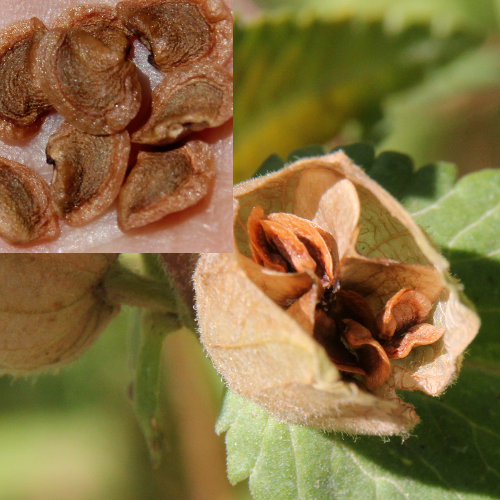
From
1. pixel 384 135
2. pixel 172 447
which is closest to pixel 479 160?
pixel 384 135

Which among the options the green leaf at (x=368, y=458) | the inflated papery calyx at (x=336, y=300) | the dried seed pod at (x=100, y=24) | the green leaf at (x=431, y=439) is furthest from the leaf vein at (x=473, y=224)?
the dried seed pod at (x=100, y=24)

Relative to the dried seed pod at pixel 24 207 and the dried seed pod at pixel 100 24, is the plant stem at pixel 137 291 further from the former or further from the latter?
the dried seed pod at pixel 100 24

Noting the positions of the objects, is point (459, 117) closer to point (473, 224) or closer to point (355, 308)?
point (473, 224)

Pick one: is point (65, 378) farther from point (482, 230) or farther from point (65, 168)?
point (482, 230)

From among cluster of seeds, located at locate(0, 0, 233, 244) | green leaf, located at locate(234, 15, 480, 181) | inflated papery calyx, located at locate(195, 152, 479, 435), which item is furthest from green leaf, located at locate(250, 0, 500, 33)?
inflated papery calyx, located at locate(195, 152, 479, 435)

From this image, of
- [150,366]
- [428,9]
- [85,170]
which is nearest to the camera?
[85,170]

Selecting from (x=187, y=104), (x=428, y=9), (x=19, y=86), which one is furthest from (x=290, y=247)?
(x=428, y=9)

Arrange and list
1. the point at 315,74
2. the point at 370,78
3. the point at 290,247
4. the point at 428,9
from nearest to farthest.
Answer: the point at 290,247 → the point at 315,74 → the point at 370,78 → the point at 428,9
